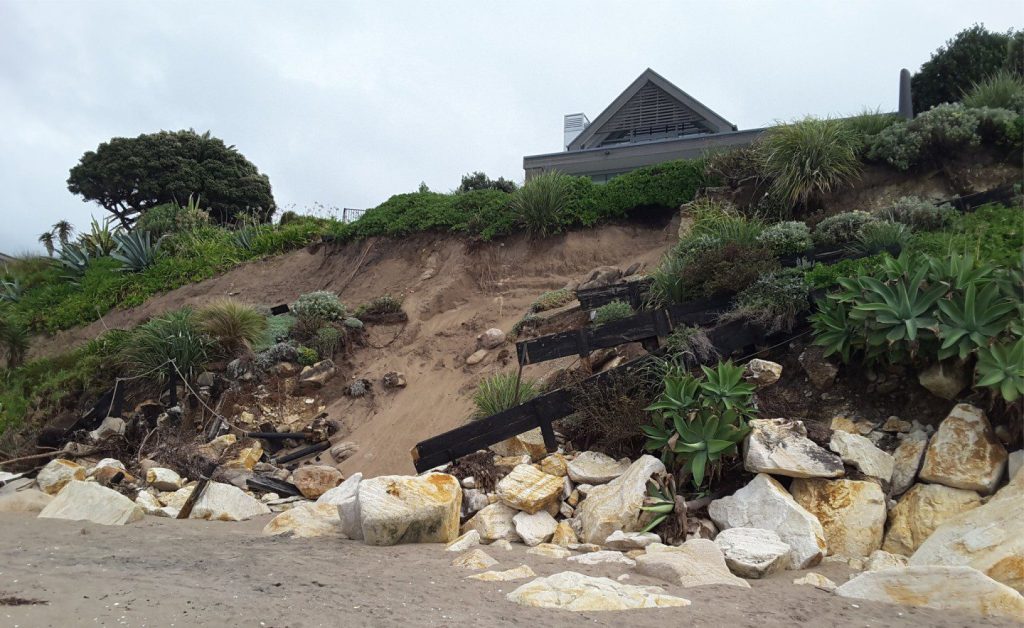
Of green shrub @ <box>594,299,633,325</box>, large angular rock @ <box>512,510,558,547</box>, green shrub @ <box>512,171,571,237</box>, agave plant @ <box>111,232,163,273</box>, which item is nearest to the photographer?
large angular rock @ <box>512,510,558,547</box>

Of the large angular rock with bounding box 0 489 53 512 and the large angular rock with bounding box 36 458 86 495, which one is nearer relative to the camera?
the large angular rock with bounding box 0 489 53 512

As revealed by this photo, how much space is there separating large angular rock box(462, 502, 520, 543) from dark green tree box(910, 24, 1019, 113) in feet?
67.2

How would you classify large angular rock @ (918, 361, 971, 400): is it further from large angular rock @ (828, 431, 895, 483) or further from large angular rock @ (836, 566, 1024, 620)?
large angular rock @ (836, 566, 1024, 620)

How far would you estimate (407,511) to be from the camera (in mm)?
5832

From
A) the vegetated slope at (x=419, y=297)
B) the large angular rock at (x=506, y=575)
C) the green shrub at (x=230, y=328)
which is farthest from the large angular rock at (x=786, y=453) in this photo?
the green shrub at (x=230, y=328)

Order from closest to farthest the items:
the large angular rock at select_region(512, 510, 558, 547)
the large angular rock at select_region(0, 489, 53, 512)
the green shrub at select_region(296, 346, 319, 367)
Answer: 1. the large angular rock at select_region(512, 510, 558, 547)
2. the large angular rock at select_region(0, 489, 53, 512)
3. the green shrub at select_region(296, 346, 319, 367)

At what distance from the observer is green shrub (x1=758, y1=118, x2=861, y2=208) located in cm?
1104

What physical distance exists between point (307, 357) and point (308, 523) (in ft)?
19.6

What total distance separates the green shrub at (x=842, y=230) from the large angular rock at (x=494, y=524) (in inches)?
219

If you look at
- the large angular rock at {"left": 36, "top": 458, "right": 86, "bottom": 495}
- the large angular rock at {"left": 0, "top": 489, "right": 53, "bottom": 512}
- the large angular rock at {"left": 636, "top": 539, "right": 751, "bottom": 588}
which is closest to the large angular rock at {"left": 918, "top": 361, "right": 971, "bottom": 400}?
the large angular rock at {"left": 636, "top": 539, "right": 751, "bottom": 588}

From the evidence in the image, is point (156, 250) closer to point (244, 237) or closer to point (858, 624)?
point (244, 237)

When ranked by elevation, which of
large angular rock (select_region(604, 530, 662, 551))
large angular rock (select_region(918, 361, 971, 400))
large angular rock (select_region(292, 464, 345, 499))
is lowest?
large angular rock (select_region(292, 464, 345, 499))

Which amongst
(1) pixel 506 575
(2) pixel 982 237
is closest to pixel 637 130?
(2) pixel 982 237

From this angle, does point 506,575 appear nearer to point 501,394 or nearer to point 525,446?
point 525,446
